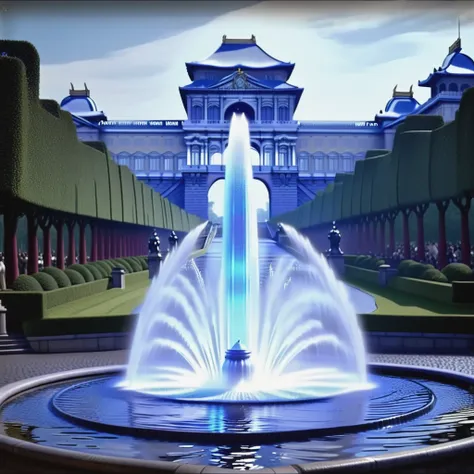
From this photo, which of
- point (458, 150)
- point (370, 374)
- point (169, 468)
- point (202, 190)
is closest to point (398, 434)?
point (169, 468)

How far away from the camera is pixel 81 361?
45.5ft

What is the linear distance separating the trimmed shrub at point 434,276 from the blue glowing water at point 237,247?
11.4m

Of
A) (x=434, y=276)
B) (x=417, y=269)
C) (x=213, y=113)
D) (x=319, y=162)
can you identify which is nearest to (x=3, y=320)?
(x=434, y=276)

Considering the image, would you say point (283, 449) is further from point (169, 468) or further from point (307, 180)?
point (307, 180)

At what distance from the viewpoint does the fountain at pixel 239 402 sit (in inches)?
265

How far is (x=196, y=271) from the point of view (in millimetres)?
29734

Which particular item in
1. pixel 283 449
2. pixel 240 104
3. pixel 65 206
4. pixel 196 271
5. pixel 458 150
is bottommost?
pixel 283 449

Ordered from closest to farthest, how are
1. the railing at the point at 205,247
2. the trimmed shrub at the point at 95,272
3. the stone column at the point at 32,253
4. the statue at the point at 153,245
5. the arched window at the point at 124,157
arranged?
1. the stone column at the point at 32,253
2. the trimmed shrub at the point at 95,272
3. the statue at the point at 153,245
4. the railing at the point at 205,247
5. the arched window at the point at 124,157

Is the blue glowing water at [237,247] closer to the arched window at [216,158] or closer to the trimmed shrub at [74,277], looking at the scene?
the trimmed shrub at [74,277]

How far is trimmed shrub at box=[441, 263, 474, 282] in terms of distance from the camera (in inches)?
780

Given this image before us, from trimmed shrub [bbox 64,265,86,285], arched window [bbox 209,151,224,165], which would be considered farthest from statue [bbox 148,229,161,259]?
arched window [bbox 209,151,224,165]

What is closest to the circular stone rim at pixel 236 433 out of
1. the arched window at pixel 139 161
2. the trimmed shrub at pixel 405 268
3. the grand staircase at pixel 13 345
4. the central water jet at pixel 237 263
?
the central water jet at pixel 237 263

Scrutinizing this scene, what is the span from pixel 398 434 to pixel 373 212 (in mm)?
31185

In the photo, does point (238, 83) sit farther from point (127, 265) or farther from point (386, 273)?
point (386, 273)
